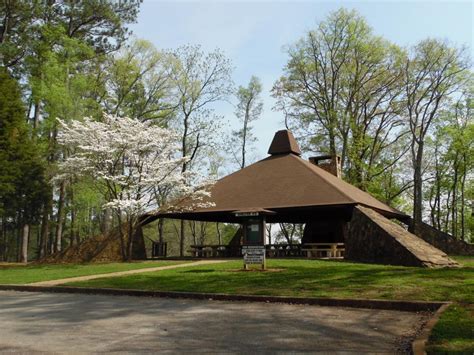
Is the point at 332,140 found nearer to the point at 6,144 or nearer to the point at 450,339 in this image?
the point at 6,144

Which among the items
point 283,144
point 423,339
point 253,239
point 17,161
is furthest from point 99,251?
point 423,339

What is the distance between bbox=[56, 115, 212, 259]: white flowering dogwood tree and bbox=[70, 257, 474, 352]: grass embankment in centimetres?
825

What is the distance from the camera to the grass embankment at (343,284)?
743 centimetres

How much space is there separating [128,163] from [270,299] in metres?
15.7

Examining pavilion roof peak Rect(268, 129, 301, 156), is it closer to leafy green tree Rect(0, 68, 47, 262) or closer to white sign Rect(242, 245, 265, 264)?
white sign Rect(242, 245, 265, 264)

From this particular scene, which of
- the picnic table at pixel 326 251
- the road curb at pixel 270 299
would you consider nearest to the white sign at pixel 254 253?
the road curb at pixel 270 299

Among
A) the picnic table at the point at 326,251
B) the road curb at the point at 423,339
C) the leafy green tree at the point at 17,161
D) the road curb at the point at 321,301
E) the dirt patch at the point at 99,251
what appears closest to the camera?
the road curb at the point at 423,339

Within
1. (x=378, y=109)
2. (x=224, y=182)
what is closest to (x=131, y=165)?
(x=224, y=182)

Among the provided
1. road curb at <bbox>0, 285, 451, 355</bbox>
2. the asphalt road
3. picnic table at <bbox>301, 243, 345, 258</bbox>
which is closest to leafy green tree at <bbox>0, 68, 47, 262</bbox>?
picnic table at <bbox>301, 243, 345, 258</bbox>

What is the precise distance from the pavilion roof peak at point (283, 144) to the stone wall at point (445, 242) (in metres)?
9.98

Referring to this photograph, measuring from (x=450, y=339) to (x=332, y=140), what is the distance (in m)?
33.4

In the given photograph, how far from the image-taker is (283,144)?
96.9 ft

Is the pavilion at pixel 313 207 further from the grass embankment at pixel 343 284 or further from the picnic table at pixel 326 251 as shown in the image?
the grass embankment at pixel 343 284

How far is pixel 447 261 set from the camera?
690 inches
